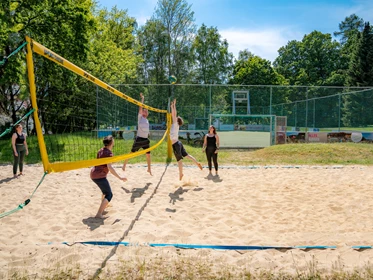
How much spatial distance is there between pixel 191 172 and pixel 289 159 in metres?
4.47

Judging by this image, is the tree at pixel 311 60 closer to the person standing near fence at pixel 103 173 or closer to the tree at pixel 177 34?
the tree at pixel 177 34

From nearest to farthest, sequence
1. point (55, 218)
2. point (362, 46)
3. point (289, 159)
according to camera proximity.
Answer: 1. point (55, 218)
2. point (289, 159)
3. point (362, 46)

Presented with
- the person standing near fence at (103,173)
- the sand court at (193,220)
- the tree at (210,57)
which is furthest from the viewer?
the tree at (210,57)

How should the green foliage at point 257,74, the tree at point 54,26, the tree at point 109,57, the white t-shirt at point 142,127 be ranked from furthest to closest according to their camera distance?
the green foliage at point 257,74 → the tree at point 109,57 → the tree at point 54,26 → the white t-shirt at point 142,127

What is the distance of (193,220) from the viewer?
4.20 m

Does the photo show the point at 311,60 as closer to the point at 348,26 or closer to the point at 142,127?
the point at 348,26

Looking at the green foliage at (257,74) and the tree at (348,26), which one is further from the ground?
the tree at (348,26)

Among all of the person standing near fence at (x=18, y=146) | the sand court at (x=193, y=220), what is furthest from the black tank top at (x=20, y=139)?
the sand court at (x=193, y=220)

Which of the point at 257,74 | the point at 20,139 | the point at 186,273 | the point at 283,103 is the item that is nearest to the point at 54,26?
the point at 20,139

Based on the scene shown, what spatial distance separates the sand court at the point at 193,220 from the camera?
117 inches

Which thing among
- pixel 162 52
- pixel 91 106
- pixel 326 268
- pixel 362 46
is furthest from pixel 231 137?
pixel 362 46

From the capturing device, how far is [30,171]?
8.07m

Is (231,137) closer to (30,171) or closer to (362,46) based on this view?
(30,171)

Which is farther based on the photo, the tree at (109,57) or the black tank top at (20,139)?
the tree at (109,57)
